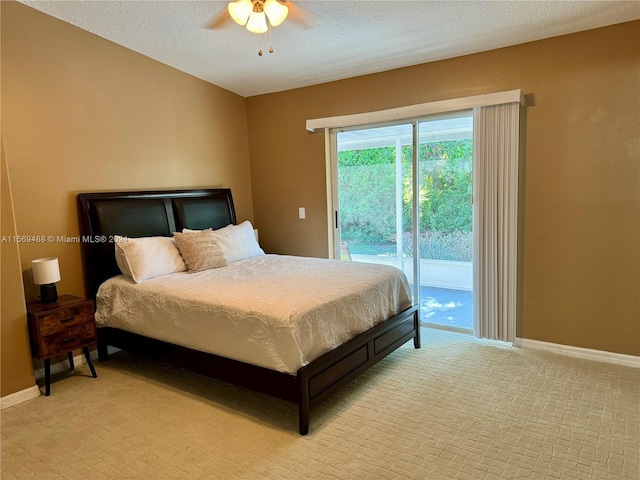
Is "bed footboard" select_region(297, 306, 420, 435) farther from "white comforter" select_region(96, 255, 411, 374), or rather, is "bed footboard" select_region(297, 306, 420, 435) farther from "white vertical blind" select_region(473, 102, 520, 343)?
"white vertical blind" select_region(473, 102, 520, 343)

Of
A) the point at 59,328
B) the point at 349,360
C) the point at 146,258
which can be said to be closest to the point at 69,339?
the point at 59,328

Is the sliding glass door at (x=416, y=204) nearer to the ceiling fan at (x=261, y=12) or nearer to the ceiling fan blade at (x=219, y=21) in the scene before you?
the ceiling fan at (x=261, y=12)

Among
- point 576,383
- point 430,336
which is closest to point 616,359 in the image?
point 576,383

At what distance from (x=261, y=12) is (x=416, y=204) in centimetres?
223

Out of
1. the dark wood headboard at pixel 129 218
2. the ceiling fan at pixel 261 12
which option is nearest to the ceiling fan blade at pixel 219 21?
the ceiling fan at pixel 261 12

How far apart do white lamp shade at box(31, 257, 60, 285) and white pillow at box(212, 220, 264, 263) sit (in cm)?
136

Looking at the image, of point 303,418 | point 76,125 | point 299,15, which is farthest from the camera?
point 76,125

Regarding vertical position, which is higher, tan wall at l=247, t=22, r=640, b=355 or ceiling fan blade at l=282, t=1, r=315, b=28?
ceiling fan blade at l=282, t=1, r=315, b=28

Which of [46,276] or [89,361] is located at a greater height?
[46,276]

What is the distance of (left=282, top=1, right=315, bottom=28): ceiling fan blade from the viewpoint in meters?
2.95

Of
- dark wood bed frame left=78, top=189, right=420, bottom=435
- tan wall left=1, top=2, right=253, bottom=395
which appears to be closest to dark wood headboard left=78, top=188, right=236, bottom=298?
dark wood bed frame left=78, top=189, right=420, bottom=435

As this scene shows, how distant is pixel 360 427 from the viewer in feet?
8.13

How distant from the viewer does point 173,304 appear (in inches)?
115

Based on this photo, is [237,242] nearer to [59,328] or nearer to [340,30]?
[59,328]
